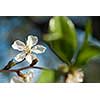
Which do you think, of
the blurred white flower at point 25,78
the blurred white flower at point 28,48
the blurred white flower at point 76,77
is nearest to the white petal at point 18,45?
the blurred white flower at point 28,48

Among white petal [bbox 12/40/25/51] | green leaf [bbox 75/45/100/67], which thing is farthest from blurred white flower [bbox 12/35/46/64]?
green leaf [bbox 75/45/100/67]

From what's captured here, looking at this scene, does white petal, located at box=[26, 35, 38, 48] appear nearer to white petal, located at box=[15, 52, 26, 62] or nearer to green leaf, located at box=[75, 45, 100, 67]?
white petal, located at box=[15, 52, 26, 62]

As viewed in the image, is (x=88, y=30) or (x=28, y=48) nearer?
(x=28, y=48)

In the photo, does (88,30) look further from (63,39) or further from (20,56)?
(20,56)

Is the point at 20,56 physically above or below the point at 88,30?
below

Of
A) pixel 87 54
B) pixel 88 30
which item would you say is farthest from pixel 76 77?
pixel 88 30
